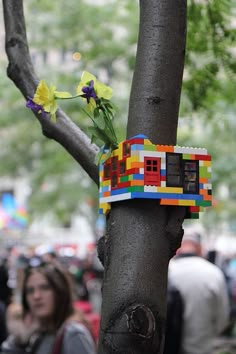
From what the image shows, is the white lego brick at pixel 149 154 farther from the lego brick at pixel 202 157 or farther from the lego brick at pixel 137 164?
the lego brick at pixel 202 157

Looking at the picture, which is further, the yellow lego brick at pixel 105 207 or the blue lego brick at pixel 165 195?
the yellow lego brick at pixel 105 207

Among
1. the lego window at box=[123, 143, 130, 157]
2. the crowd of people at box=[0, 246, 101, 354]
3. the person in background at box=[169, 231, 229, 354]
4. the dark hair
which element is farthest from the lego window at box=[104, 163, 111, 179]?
the person in background at box=[169, 231, 229, 354]

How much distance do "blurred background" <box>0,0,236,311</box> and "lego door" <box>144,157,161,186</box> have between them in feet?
4.88

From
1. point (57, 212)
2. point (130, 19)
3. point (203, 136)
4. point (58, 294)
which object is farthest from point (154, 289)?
point (57, 212)

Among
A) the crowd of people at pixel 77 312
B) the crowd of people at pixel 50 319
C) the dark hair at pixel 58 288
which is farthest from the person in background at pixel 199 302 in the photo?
the dark hair at pixel 58 288

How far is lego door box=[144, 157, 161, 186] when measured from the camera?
1990 millimetres

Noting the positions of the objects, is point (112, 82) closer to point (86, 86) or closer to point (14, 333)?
point (14, 333)

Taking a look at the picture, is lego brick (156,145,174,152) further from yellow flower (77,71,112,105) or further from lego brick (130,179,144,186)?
yellow flower (77,71,112,105)

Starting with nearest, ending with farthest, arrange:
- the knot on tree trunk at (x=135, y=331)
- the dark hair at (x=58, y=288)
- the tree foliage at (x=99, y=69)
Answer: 1. the knot on tree trunk at (x=135, y=331)
2. the tree foliage at (x=99, y=69)
3. the dark hair at (x=58, y=288)

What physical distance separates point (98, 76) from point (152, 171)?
35.2 feet

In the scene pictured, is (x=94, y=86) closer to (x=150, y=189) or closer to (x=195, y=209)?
(x=150, y=189)

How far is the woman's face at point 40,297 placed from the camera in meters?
4.21

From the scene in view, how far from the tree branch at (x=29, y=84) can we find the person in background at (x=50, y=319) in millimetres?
1683

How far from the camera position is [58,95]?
2.17 metres
